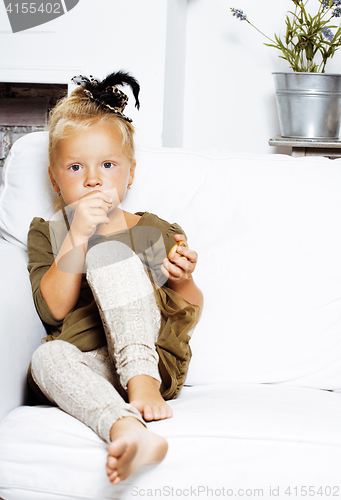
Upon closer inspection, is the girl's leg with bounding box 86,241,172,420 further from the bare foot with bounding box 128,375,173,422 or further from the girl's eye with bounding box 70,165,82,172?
the girl's eye with bounding box 70,165,82,172

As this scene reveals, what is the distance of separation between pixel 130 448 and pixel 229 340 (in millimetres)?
456

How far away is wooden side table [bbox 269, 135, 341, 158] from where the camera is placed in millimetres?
1695

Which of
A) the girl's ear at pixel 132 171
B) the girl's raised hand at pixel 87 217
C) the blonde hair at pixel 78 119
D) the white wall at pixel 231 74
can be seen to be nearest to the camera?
the girl's raised hand at pixel 87 217

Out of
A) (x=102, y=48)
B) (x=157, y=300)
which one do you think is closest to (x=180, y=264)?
(x=157, y=300)

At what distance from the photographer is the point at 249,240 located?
1.07 meters

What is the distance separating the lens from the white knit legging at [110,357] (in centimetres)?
66

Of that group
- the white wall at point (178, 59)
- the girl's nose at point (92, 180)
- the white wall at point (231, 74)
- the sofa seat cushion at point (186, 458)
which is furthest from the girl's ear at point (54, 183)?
the white wall at point (231, 74)

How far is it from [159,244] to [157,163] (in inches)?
9.9

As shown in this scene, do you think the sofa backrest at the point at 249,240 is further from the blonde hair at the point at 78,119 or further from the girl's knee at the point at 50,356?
the girl's knee at the point at 50,356

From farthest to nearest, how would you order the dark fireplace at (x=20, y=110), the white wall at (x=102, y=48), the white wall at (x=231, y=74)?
the dark fireplace at (x=20, y=110) < the white wall at (x=231, y=74) < the white wall at (x=102, y=48)

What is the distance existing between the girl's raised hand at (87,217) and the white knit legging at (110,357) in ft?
0.17

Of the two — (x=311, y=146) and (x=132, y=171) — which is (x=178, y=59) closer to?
(x=311, y=146)

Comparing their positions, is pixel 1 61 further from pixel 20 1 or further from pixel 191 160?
pixel 191 160

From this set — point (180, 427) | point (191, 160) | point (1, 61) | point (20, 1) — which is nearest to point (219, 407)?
point (180, 427)
